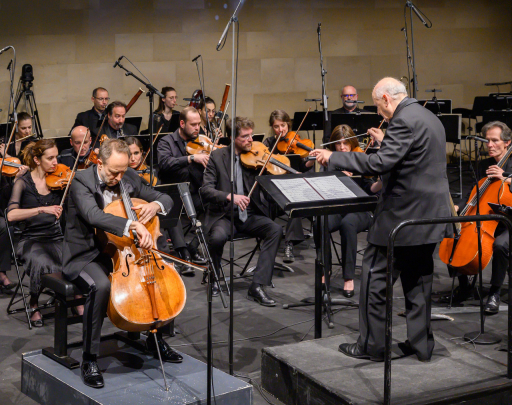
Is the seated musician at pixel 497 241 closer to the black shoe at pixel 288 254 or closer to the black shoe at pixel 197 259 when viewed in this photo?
the black shoe at pixel 288 254

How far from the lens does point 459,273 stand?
4.52 meters

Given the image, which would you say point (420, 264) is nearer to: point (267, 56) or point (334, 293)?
point (334, 293)

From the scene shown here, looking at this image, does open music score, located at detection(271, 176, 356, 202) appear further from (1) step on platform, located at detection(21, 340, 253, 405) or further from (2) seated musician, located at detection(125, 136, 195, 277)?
(2) seated musician, located at detection(125, 136, 195, 277)

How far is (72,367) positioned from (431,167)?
195 cm

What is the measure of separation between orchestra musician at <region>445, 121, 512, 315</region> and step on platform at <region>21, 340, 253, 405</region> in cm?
210

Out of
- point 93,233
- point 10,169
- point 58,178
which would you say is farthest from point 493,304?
point 10,169

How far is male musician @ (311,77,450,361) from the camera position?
2984mm

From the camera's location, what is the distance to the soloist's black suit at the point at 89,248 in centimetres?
305

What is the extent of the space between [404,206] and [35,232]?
2454mm

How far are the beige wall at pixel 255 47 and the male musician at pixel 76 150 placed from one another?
9.59 ft

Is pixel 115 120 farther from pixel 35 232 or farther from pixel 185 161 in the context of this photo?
pixel 35 232

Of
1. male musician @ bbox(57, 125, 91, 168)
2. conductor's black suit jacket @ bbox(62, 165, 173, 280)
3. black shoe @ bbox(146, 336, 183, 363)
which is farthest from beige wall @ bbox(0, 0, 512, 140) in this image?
black shoe @ bbox(146, 336, 183, 363)

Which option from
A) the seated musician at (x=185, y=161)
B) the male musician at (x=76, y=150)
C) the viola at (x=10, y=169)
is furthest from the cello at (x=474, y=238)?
the viola at (x=10, y=169)

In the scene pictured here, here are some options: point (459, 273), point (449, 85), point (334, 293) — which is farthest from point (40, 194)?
point (449, 85)
